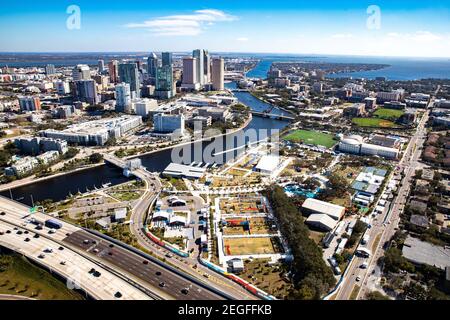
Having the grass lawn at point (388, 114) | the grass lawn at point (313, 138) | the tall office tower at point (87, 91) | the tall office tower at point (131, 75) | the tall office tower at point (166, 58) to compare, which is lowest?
the grass lawn at point (313, 138)

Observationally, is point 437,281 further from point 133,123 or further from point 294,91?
point 294,91

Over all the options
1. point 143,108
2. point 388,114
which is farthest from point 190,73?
point 388,114

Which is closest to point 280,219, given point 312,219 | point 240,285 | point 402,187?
point 312,219

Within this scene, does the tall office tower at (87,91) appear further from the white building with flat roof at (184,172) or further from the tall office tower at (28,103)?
the white building with flat roof at (184,172)

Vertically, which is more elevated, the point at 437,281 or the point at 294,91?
the point at 294,91

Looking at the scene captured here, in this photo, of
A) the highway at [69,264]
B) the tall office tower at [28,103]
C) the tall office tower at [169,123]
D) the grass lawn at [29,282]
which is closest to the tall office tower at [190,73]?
the tall office tower at [28,103]

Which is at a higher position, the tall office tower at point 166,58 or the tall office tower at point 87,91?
the tall office tower at point 166,58
